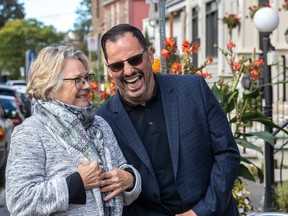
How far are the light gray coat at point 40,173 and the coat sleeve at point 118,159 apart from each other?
0.24 meters

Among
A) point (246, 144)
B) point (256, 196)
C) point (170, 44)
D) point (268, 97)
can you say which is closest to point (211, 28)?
point (256, 196)

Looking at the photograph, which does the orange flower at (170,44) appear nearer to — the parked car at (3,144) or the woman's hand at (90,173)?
the woman's hand at (90,173)

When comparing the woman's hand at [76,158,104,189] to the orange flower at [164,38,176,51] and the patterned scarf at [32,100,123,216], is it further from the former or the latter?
the orange flower at [164,38,176,51]

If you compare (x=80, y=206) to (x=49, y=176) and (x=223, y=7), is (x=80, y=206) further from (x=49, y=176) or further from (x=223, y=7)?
(x=223, y=7)

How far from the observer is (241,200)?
645 centimetres

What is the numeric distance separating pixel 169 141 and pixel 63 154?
670 mm

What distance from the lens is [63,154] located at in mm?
3387

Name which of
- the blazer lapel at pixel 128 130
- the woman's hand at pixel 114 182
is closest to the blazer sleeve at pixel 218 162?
the blazer lapel at pixel 128 130

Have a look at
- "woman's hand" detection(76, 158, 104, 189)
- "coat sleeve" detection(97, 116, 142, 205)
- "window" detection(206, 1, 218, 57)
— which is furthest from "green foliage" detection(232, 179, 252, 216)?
"window" detection(206, 1, 218, 57)

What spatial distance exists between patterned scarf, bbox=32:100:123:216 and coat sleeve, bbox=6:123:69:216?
0.14 meters

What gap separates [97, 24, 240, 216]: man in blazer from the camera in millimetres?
3793

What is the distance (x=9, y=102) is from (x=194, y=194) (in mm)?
16930

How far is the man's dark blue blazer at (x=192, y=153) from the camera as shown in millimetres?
3789

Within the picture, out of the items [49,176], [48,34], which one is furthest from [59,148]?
[48,34]
